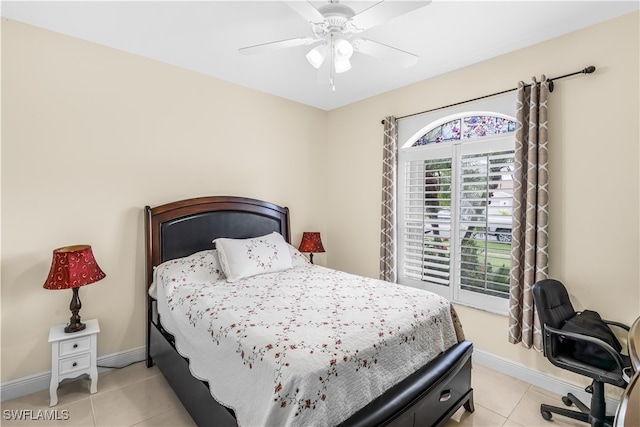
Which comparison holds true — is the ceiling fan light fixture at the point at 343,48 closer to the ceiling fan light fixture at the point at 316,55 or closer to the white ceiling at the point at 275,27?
the ceiling fan light fixture at the point at 316,55

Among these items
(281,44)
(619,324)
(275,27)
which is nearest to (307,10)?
(281,44)

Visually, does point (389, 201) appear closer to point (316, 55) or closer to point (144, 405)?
point (316, 55)

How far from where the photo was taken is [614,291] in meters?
2.10

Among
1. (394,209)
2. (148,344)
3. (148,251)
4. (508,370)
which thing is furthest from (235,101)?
(508,370)

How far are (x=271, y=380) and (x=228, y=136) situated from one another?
2.62 m

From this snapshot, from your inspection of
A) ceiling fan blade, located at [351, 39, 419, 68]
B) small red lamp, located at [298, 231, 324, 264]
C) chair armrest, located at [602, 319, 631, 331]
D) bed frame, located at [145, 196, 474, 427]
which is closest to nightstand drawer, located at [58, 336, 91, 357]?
bed frame, located at [145, 196, 474, 427]

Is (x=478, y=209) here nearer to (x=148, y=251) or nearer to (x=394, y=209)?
(x=394, y=209)

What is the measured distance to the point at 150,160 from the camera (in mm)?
2797

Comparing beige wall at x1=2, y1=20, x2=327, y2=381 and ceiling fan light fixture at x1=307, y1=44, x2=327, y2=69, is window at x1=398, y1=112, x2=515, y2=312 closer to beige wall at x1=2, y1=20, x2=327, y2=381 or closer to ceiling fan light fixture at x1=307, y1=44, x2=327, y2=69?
ceiling fan light fixture at x1=307, y1=44, x2=327, y2=69

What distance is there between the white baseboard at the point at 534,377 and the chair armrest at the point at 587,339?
664mm

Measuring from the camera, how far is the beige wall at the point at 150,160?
2.11m

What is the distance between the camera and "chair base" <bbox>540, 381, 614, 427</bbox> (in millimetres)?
1849

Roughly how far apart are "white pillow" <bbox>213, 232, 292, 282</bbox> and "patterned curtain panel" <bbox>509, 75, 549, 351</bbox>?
6.48 feet

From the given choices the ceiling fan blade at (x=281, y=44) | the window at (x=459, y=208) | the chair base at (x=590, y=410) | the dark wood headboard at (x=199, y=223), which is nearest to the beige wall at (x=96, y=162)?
the dark wood headboard at (x=199, y=223)
